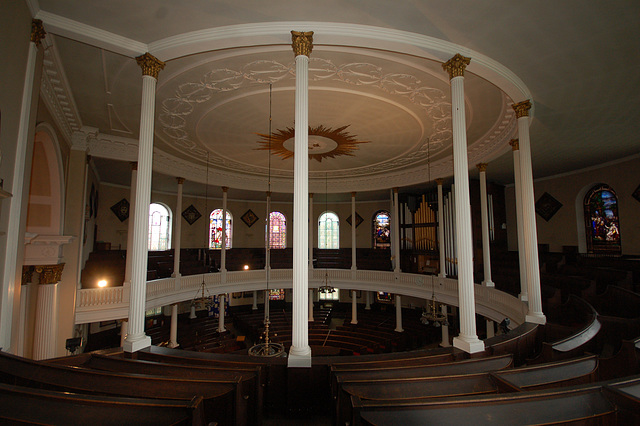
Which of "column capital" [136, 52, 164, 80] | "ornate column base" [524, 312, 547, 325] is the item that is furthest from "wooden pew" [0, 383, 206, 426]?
"ornate column base" [524, 312, 547, 325]

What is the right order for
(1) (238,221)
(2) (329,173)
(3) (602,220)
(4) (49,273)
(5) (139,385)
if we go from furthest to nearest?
1. (1) (238,221)
2. (2) (329,173)
3. (3) (602,220)
4. (4) (49,273)
5. (5) (139,385)

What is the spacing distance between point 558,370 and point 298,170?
3.99 metres

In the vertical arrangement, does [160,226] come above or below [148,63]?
below

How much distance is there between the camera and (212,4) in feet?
14.4

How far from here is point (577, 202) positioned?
42.1ft

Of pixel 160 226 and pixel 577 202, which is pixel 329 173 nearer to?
pixel 160 226

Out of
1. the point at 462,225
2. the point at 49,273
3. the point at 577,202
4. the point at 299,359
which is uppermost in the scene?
the point at 577,202

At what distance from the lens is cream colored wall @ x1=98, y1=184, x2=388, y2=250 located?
1576 cm

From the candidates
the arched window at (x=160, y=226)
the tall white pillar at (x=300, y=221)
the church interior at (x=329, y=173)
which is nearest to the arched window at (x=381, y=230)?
the church interior at (x=329, y=173)

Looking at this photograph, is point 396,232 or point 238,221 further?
point 238,221

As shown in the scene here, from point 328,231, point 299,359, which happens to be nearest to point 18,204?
point 299,359

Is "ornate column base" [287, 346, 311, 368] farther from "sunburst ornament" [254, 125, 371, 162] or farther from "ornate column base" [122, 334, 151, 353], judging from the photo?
"sunburst ornament" [254, 125, 371, 162]

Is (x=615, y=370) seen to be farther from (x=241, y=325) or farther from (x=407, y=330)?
(x=241, y=325)

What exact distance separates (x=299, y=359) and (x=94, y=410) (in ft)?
7.96
